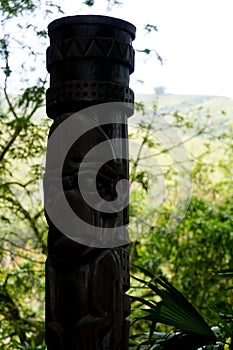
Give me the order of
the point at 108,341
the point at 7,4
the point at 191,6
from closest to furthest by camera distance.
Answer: the point at 108,341
the point at 7,4
the point at 191,6

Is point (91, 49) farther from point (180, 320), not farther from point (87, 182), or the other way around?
point (180, 320)

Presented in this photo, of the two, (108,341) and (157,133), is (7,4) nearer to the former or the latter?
(157,133)

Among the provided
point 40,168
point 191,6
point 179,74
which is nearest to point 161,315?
point 40,168

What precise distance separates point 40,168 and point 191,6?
7.29 feet

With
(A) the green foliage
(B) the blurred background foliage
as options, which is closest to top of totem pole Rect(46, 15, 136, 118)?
(A) the green foliage

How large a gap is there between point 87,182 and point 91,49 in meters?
0.45

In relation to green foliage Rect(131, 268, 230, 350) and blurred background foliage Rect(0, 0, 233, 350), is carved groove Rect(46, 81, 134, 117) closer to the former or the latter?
green foliage Rect(131, 268, 230, 350)

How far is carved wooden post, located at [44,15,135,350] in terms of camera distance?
85.6 inches

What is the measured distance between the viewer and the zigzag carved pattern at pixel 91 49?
226 cm

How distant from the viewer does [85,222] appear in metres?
2.21

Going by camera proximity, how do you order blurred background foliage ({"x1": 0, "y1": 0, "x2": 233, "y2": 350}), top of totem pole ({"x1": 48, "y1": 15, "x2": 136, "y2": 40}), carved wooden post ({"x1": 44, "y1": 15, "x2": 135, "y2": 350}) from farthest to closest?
blurred background foliage ({"x1": 0, "y1": 0, "x2": 233, "y2": 350}) < top of totem pole ({"x1": 48, "y1": 15, "x2": 136, "y2": 40}) < carved wooden post ({"x1": 44, "y1": 15, "x2": 135, "y2": 350})

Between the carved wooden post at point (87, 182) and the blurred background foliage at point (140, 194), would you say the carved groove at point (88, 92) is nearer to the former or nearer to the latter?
the carved wooden post at point (87, 182)

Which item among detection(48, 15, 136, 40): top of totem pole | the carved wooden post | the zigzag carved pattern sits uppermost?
detection(48, 15, 136, 40): top of totem pole

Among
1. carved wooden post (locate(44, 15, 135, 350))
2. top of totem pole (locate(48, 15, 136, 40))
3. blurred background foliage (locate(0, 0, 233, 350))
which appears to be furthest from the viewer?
blurred background foliage (locate(0, 0, 233, 350))
